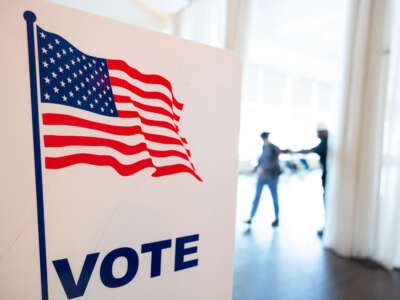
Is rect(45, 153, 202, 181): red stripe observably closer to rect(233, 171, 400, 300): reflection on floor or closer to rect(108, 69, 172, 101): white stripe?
rect(108, 69, 172, 101): white stripe

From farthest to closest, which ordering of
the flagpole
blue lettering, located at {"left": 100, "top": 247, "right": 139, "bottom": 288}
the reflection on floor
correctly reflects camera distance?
1. the reflection on floor
2. blue lettering, located at {"left": 100, "top": 247, "right": 139, "bottom": 288}
3. the flagpole

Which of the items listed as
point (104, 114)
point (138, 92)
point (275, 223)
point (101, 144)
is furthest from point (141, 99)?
point (275, 223)

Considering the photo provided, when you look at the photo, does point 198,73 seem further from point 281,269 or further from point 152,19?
point 152,19

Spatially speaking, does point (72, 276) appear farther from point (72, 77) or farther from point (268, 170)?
point (268, 170)

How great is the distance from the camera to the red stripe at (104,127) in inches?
40.4

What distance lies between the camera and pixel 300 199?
545 centimetres

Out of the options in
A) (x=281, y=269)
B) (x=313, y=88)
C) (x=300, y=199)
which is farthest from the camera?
(x=313, y=88)

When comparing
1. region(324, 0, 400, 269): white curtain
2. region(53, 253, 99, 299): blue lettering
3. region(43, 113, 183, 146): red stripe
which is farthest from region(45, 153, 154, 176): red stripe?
region(324, 0, 400, 269): white curtain

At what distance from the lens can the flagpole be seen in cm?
96

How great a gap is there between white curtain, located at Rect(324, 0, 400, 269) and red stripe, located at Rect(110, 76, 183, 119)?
97.5 inches

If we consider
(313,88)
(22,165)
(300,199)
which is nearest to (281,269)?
(22,165)

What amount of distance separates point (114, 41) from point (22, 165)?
699mm

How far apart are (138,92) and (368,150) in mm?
2746

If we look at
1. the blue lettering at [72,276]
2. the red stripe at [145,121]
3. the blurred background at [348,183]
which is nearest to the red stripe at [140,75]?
the red stripe at [145,121]
